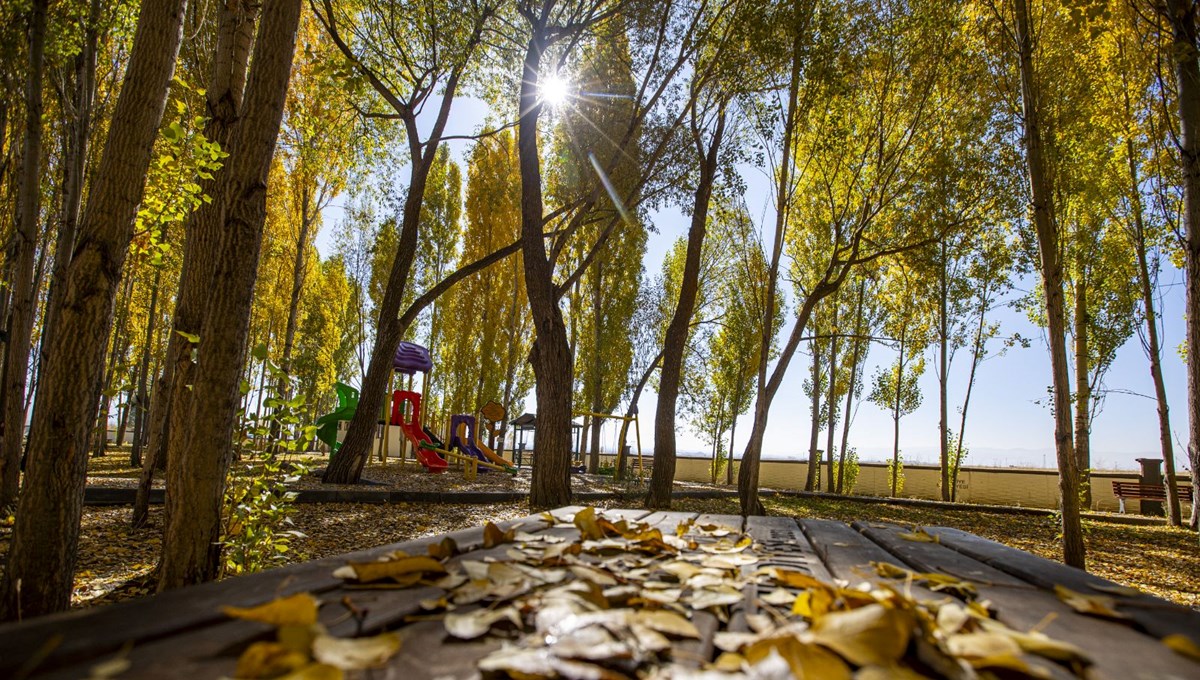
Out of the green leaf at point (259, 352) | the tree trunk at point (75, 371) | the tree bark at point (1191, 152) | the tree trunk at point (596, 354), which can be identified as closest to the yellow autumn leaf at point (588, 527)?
the green leaf at point (259, 352)

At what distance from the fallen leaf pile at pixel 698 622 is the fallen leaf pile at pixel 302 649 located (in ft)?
0.35

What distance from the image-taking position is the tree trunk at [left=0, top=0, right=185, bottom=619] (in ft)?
6.29

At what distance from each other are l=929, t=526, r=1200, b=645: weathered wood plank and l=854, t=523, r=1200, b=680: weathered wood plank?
0.03m

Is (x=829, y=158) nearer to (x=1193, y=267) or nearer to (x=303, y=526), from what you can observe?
(x=1193, y=267)

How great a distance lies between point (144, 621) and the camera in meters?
0.68

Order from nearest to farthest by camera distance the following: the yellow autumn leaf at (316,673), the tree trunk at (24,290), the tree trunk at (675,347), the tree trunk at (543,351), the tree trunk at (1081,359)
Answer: the yellow autumn leaf at (316,673) → the tree trunk at (24,290) → the tree trunk at (543,351) → the tree trunk at (675,347) → the tree trunk at (1081,359)

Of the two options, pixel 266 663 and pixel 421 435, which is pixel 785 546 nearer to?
pixel 266 663

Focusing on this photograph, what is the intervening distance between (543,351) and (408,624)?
6141 mm

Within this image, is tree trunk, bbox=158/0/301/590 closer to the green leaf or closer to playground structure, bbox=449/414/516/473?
the green leaf

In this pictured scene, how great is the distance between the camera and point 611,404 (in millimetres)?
19562

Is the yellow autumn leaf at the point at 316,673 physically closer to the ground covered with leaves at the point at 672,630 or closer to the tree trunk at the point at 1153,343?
the ground covered with leaves at the point at 672,630

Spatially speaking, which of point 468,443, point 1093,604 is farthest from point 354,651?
point 468,443

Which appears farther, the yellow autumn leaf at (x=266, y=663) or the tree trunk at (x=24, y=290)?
the tree trunk at (x=24, y=290)

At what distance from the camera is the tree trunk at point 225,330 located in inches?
77.9
